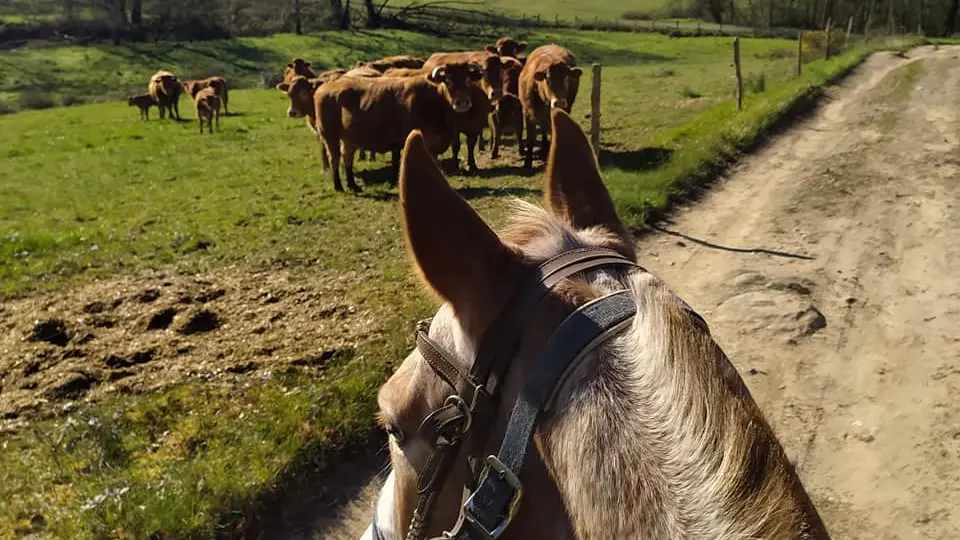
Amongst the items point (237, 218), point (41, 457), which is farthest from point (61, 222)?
point (41, 457)

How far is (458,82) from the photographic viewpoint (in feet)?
43.2

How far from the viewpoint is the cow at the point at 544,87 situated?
13.5 meters

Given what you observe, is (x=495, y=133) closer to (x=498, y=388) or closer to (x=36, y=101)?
(x=498, y=388)

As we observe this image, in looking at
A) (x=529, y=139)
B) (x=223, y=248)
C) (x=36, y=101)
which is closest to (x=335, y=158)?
(x=529, y=139)

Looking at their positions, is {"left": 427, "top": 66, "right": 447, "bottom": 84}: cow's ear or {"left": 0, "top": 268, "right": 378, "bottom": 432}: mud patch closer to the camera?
{"left": 0, "top": 268, "right": 378, "bottom": 432}: mud patch

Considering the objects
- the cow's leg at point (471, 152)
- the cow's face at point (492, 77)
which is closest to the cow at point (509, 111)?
the cow's face at point (492, 77)

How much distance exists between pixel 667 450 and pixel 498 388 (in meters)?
0.35

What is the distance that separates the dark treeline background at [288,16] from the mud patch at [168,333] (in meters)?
47.5

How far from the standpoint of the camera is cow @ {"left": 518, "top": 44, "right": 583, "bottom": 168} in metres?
13.5

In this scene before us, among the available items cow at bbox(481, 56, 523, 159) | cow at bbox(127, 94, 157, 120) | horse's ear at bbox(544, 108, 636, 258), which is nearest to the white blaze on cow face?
horse's ear at bbox(544, 108, 636, 258)

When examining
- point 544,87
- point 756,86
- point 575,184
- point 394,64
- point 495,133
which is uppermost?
point 394,64

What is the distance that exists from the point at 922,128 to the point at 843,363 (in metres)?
11.2

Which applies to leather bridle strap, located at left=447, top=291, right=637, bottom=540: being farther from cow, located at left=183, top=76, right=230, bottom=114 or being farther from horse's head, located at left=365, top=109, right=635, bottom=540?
cow, located at left=183, top=76, right=230, bottom=114

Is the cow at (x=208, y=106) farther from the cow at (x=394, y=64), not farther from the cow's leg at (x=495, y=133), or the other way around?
the cow's leg at (x=495, y=133)
